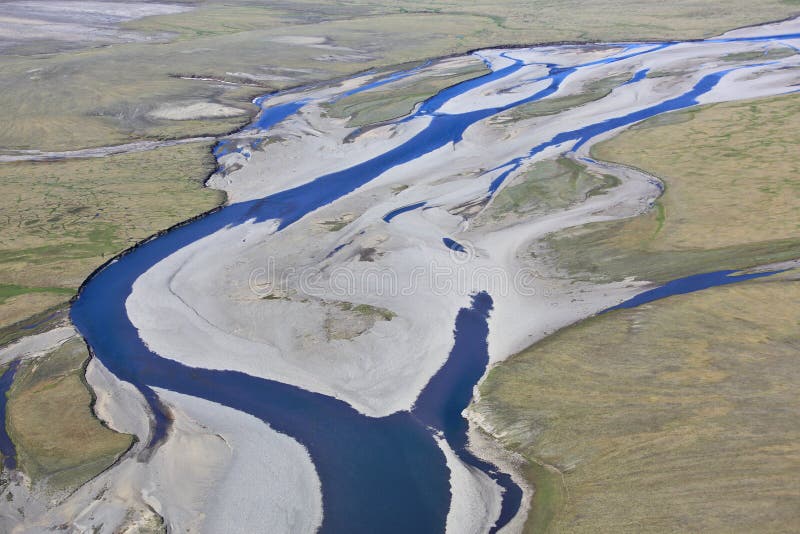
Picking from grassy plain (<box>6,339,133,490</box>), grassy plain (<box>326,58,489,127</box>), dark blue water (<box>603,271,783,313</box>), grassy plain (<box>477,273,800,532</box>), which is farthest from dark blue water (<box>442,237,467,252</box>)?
grassy plain (<box>326,58,489,127</box>)

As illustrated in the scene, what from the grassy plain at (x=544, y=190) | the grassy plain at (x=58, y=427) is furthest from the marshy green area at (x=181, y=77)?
the grassy plain at (x=544, y=190)

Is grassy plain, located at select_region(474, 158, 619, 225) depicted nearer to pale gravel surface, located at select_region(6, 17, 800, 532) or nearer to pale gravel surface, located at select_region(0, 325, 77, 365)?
pale gravel surface, located at select_region(6, 17, 800, 532)

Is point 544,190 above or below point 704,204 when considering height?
below

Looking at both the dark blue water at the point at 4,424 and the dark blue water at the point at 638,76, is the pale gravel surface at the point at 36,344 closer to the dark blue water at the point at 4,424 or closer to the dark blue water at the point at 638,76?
the dark blue water at the point at 4,424

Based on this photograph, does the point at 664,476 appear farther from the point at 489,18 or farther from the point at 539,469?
the point at 489,18

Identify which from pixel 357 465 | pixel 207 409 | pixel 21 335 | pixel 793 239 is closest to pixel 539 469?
pixel 357 465

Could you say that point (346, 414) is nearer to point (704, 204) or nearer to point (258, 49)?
point (704, 204)

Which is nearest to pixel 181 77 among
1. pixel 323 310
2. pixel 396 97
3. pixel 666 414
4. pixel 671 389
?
pixel 396 97
